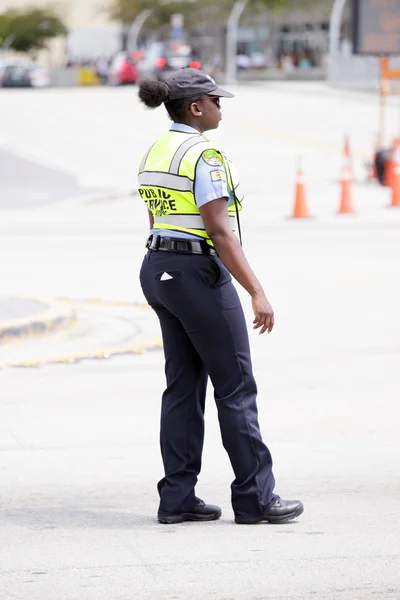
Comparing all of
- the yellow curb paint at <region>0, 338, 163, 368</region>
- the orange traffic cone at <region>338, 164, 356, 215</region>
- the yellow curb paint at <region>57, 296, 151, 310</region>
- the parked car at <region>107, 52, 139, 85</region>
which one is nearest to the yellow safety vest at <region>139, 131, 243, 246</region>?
the yellow curb paint at <region>0, 338, 163, 368</region>

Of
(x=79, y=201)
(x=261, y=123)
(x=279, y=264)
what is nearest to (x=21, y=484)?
(x=279, y=264)

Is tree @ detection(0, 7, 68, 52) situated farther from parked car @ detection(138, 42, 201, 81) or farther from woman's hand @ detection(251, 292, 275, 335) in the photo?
woman's hand @ detection(251, 292, 275, 335)

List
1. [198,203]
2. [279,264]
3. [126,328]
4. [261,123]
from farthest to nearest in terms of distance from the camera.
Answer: [261,123], [279,264], [126,328], [198,203]

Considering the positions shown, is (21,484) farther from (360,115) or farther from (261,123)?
(360,115)

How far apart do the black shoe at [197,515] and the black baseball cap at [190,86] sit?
1614 mm

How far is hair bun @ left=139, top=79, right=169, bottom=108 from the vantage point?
533cm

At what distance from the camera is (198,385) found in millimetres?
5590

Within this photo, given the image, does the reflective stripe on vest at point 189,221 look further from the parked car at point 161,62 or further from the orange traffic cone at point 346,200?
the parked car at point 161,62

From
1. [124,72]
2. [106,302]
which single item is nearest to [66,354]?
[106,302]

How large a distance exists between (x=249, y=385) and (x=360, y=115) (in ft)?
135

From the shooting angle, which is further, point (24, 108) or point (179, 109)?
point (24, 108)

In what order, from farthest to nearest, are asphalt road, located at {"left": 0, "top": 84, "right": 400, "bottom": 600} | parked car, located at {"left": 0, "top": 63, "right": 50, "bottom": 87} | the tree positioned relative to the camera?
the tree
parked car, located at {"left": 0, "top": 63, "right": 50, "bottom": 87}
asphalt road, located at {"left": 0, "top": 84, "right": 400, "bottom": 600}

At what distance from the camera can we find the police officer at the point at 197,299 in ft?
17.2

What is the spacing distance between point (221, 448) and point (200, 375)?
145 cm
